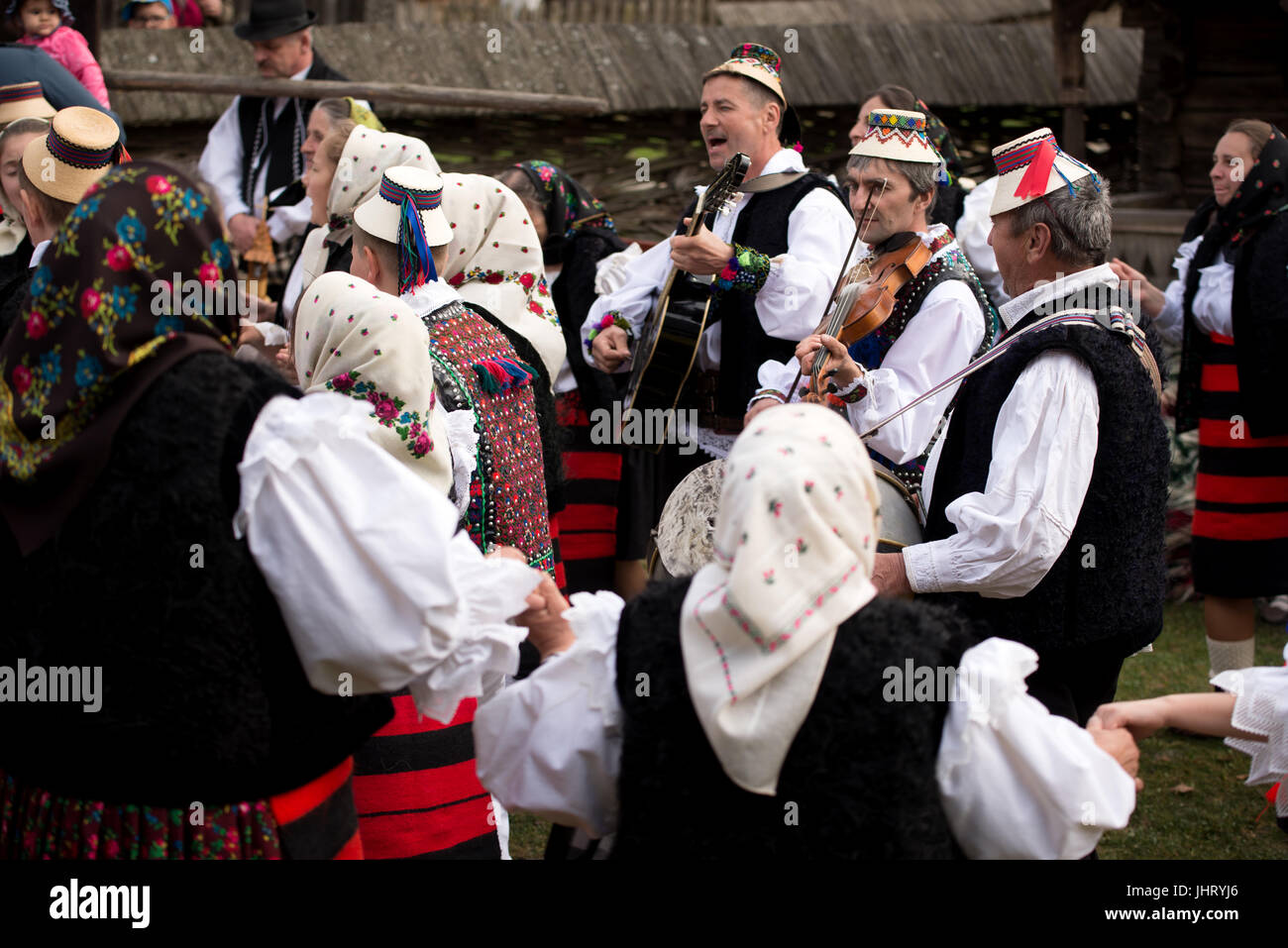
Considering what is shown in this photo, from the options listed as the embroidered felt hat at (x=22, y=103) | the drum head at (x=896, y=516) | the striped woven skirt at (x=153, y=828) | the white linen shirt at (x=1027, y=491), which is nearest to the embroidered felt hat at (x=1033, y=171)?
the white linen shirt at (x=1027, y=491)

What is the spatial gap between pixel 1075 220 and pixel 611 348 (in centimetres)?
210

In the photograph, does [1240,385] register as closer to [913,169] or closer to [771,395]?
[913,169]

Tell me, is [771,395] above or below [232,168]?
below

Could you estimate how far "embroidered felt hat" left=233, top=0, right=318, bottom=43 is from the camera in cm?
658

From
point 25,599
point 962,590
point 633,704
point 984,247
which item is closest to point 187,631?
point 25,599

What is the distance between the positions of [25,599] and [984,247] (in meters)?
4.57

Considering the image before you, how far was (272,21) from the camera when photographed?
21.8 feet

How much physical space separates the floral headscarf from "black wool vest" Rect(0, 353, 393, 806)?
0.12ft

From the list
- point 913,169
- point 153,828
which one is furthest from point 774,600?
point 913,169

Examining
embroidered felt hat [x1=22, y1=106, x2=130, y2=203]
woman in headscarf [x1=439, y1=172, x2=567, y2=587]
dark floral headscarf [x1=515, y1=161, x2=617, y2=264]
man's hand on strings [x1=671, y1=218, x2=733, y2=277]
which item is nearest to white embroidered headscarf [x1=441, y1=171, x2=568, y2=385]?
woman in headscarf [x1=439, y1=172, x2=567, y2=587]

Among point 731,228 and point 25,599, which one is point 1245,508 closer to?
point 731,228

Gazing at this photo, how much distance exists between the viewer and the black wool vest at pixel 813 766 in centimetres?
190

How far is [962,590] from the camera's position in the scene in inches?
115
